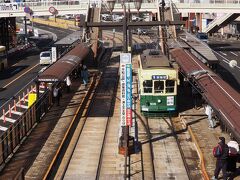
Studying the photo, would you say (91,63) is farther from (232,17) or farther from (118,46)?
(232,17)

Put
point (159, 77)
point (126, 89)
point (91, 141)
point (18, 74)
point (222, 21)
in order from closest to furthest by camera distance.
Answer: point (126, 89), point (91, 141), point (159, 77), point (18, 74), point (222, 21)

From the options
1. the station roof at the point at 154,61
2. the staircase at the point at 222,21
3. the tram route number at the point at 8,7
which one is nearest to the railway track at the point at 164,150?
the station roof at the point at 154,61

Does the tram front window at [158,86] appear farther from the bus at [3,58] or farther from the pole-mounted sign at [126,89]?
the bus at [3,58]

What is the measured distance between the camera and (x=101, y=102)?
32.3 meters

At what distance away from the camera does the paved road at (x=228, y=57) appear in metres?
39.7

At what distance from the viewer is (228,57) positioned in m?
55.4

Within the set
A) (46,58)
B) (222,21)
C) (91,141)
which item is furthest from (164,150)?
(222,21)

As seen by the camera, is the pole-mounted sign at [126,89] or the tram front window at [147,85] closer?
the pole-mounted sign at [126,89]

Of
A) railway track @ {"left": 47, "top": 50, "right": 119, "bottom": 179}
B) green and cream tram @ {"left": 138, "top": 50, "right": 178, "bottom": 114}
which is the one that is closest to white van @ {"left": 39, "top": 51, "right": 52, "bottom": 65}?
railway track @ {"left": 47, "top": 50, "right": 119, "bottom": 179}

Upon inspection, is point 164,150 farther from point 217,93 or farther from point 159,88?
point 159,88

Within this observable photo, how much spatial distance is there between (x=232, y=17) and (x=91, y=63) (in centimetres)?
2519

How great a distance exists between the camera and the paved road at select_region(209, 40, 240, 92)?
1564 inches

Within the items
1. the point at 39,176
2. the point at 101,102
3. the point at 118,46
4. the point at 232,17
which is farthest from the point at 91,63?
the point at 39,176

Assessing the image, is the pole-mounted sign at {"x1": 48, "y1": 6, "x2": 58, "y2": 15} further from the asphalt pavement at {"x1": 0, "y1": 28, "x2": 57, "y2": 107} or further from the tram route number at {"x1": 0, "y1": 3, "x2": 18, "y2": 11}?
the asphalt pavement at {"x1": 0, "y1": 28, "x2": 57, "y2": 107}
